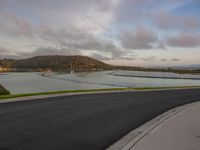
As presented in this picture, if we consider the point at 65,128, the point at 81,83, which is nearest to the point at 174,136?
the point at 65,128

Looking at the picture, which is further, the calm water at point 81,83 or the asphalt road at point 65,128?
the calm water at point 81,83

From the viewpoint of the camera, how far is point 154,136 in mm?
6727

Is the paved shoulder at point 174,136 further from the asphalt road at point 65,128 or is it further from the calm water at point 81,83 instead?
the calm water at point 81,83

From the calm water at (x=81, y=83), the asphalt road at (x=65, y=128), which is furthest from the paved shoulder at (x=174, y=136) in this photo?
the calm water at (x=81, y=83)

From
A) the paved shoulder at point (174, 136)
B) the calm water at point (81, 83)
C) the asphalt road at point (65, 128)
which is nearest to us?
the paved shoulder at point (174, 136)

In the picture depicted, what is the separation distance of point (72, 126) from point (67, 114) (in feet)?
6.97

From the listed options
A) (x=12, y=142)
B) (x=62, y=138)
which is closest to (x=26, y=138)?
(x=12, y=142)

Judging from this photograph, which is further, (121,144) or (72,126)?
(72,126)

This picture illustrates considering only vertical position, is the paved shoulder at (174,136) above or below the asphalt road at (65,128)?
above

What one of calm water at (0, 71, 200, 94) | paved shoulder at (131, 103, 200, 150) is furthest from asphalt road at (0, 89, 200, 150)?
calm water at (0, 71, 200, 94)

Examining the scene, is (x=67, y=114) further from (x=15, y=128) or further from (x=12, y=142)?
(x=12, y=142)

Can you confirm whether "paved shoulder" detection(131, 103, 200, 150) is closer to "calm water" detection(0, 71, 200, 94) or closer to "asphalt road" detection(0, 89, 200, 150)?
"asphalt road" detection(0, 89, 200, 150)

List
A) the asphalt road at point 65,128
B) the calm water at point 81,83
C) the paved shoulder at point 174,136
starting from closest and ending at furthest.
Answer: the paved shoulder at point 174,136 → the asphalt road at point 65,128 → the calm water at point 81,83

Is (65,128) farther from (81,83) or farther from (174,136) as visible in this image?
(81,83)
